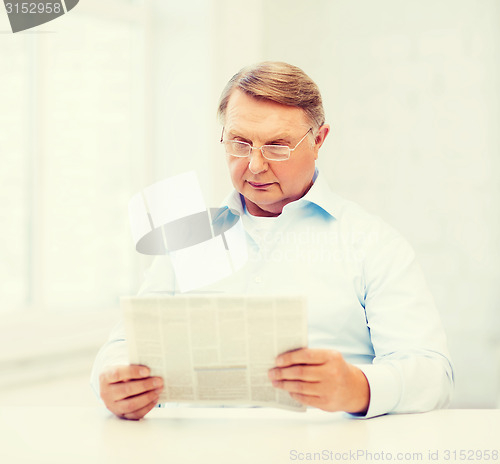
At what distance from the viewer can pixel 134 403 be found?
1.00m

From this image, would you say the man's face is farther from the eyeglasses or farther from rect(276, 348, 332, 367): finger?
rect(276, 348, 332, 367): finger

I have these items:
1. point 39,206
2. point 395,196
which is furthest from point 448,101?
point 39,206

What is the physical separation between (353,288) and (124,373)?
512 mm

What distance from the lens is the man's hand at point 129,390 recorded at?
0.97 metres

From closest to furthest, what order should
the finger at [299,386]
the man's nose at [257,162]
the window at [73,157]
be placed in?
the finger at [299,386] → the man's nose at [257,162] → the window at [73,157]

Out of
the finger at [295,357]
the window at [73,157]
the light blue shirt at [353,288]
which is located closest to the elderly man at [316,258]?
the light blue shirt at [353,288]

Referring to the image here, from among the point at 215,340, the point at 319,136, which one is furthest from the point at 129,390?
the point at 319,136

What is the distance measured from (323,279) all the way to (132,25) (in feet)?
5.07

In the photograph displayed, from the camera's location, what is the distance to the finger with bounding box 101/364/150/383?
3.17 feet

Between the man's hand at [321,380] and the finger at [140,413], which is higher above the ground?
the man's hand at [321,380]

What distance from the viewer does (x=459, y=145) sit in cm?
220

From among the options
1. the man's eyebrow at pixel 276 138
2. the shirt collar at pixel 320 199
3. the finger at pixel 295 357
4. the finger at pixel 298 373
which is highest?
the man's eyebrow at pixel 276 138

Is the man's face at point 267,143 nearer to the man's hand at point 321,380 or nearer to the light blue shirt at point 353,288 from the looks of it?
the light blue shirt at point 353,288

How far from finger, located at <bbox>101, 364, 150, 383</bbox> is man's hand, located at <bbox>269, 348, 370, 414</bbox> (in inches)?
8.0
